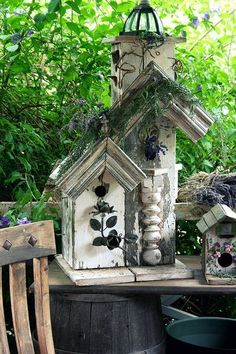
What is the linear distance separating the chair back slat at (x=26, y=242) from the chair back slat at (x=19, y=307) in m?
0.03

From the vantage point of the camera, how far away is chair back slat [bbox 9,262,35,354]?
1866 millimetres

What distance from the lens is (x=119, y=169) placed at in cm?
229

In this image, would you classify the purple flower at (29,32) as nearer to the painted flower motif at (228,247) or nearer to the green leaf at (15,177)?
the green leaf at (15,177)

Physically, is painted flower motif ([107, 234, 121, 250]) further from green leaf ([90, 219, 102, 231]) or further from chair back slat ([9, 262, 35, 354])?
chair back slat ([9, 262, 35, 354])

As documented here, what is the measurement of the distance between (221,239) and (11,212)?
0.76 m

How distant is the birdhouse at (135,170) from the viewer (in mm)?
2303

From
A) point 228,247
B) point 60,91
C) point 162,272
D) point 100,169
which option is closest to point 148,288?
point 162,272

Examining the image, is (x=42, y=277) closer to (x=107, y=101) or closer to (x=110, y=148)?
(x=110, y=148)

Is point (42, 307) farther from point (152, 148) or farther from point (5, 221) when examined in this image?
point (152, 148)

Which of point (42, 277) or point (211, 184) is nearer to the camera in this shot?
point (42, 277)

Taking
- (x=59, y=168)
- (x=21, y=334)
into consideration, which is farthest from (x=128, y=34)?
(x=21, y=334)

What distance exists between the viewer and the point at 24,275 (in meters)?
1.89

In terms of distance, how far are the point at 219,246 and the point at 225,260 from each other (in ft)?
0.19

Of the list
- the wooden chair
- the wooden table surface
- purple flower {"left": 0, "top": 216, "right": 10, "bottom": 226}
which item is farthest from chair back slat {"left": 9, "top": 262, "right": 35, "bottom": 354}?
→ purple flower {"left": 0, "top": 216, "right": 10, "bottom": 226}
